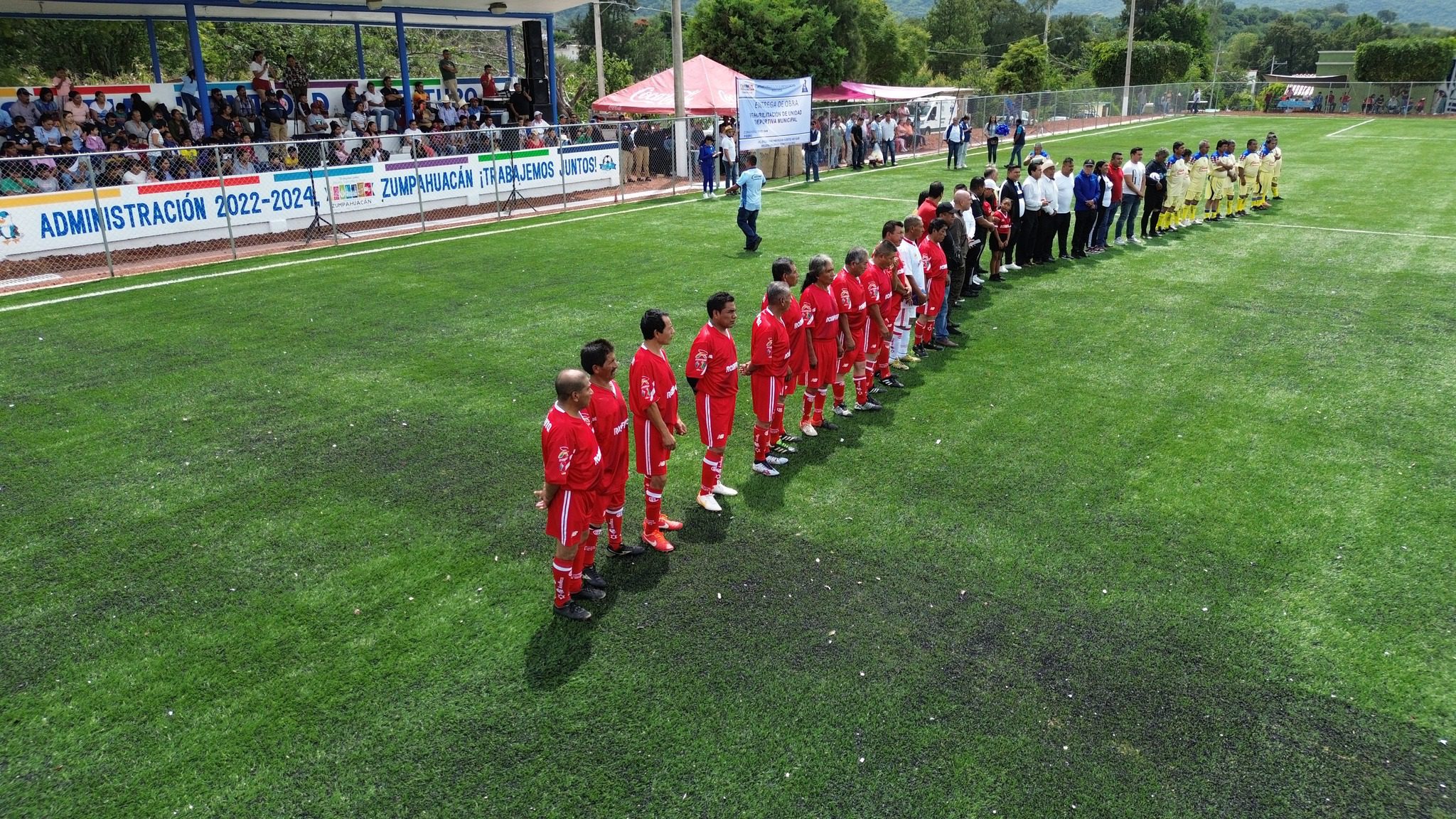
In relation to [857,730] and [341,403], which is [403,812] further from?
[341,403]

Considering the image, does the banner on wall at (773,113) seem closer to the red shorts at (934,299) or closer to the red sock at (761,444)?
the red shorts at (934,299)

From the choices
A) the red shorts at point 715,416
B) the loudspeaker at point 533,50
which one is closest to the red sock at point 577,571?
the red shorts at point 715,416

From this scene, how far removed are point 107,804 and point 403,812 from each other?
1477 mm

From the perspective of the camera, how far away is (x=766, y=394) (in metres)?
7.66

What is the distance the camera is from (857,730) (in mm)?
4922

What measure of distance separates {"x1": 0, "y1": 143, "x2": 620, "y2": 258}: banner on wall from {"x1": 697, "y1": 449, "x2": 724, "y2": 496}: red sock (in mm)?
14112

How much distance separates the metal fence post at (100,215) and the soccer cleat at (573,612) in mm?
14059

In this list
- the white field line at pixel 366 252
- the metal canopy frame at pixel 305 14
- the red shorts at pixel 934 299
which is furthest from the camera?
the metal canopy frame at pixel 305 14

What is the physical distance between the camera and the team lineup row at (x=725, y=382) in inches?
221

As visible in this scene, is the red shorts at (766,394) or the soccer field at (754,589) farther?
the red shorts at (766,394)

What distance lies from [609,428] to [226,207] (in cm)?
1548

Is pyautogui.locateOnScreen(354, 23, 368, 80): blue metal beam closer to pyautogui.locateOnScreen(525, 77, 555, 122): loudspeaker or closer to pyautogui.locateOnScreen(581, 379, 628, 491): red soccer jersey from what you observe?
pyautogui.locateOnScreen(525, 77, 555, 122): loudspeaker

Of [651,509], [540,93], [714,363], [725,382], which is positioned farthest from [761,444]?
[540,93]

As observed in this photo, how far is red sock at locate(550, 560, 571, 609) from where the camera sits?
5.77m
